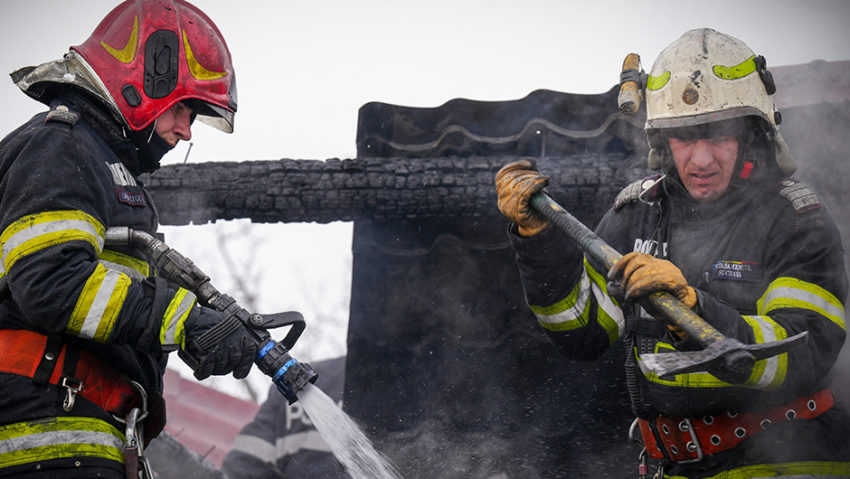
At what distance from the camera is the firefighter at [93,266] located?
2842 millimetres

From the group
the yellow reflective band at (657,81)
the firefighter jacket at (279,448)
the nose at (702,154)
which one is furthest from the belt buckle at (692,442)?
the firefighter jacket at (279,448)

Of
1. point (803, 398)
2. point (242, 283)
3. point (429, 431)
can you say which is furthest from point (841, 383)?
point (242, 283)

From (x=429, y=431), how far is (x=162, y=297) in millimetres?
2468

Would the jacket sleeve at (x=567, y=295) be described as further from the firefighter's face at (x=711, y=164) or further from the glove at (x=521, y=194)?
the firefighter's face at (x=711, y=164)

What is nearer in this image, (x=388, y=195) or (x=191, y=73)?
(x=191, y=73)

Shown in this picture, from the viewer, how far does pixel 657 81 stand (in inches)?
140

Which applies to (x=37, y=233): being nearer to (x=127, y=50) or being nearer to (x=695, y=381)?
(x=127, y=50)

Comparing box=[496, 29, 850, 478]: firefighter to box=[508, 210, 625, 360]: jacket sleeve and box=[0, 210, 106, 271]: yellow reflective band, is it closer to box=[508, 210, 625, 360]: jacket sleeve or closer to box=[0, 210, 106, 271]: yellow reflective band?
box=[508, 210, 625, 360]: jacket sleeve

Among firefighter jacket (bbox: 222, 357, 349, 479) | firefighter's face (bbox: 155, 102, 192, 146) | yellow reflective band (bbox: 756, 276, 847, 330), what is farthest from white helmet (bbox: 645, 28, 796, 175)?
firefighter jacket (bbox: 222, 357, 349, 479)

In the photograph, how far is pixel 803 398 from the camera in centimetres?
313

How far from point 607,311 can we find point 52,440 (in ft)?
8.36

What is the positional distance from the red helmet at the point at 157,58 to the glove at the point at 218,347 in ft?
3.06

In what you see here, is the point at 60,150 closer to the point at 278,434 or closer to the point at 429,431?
the point at 429,431

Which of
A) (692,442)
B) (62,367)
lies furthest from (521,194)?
(62,367)
